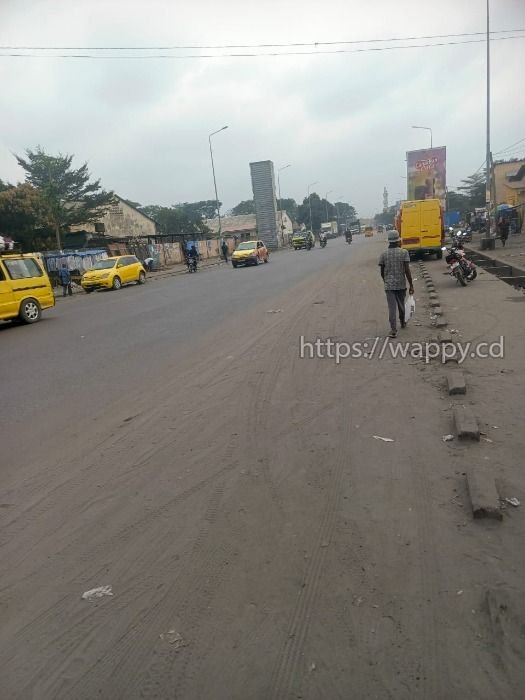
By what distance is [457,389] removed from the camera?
530cm

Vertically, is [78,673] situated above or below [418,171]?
below

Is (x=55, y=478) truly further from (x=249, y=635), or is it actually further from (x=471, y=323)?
(x=471, y=323)

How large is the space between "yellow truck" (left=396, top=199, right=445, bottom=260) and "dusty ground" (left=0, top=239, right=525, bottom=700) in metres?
16.5

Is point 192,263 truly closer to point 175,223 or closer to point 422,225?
point 422,225

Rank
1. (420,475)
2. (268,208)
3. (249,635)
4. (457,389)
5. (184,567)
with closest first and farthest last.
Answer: (249,635), (184,567), (420,475), (457,389), (268,208)

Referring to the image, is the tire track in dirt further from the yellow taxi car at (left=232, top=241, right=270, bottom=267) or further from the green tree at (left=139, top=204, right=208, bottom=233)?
the green tree at (left=139, top=204, right=208, bottom=233)

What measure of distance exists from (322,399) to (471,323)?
450 centimetres

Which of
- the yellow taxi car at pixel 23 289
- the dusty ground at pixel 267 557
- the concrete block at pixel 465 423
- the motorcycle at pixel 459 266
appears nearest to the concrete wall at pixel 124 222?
the yellow taxi car at pixel 23 289

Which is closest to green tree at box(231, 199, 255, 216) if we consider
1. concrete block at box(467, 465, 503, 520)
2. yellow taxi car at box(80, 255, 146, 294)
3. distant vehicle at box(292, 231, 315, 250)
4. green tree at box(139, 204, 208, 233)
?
green tree at box(139, 204, 208, 233)

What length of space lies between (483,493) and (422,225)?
19173 millimetres

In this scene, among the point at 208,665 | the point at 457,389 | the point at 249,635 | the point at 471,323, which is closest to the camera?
the point at 208,665

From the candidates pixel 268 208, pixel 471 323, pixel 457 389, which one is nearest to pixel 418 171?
pixel 268 208

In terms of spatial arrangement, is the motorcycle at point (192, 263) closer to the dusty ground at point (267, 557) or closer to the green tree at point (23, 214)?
the green tree at point (23, 214)

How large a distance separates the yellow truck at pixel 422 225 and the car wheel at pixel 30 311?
14.0 m
